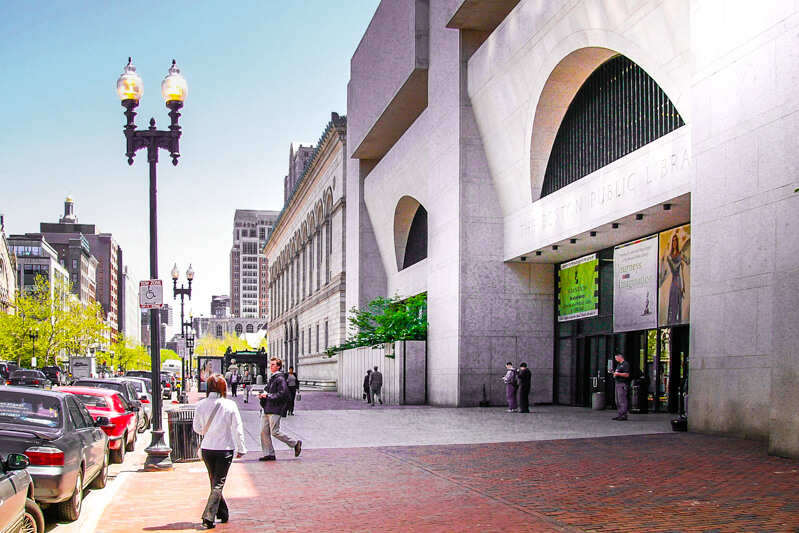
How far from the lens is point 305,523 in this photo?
898 cm

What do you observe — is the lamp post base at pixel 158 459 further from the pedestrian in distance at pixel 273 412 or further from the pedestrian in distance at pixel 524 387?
the pedestrian in distance at pixel 524 387

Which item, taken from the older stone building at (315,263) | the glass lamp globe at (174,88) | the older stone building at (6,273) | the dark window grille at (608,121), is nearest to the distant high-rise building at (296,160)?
the older stone building at (315,263)

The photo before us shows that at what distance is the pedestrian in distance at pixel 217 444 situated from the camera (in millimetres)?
8758

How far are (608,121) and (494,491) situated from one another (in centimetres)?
1554

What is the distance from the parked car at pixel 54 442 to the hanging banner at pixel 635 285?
657 inches

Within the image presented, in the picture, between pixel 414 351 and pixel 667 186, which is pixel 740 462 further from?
pixel 414 351

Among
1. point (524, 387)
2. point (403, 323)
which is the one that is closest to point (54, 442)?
point (524, 387)

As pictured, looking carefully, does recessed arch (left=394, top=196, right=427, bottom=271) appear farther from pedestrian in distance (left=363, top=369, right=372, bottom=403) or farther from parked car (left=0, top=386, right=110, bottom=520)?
parked car (left=0, top=386, right=110, bottom=520)

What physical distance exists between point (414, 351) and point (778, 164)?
20.1m

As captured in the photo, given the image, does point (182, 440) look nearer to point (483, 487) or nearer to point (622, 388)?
point (483, 487)

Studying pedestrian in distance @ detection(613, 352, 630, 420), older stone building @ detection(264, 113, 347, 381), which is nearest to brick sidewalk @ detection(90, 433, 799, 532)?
pedestrian in distance @ detection(613, 352, 630, 420)

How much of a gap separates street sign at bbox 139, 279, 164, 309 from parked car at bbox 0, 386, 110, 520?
371cm

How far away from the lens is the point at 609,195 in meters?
22.5

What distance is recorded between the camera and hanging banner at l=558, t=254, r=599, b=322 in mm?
27484
